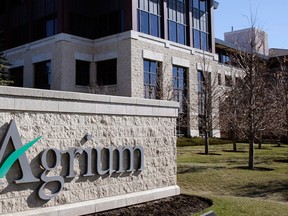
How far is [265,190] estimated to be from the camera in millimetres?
13672

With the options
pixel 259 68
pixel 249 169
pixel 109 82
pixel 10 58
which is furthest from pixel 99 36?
pixel 249 169

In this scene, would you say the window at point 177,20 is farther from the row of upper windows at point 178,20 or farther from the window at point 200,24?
the window at point 200,24

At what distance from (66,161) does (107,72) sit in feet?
85.2

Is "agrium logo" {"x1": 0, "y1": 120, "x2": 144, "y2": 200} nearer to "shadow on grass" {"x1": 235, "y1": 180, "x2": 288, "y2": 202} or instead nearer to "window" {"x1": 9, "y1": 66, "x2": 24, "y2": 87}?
"shadow on grass" {"x1": 235, "y1": 180, "x2": 288, "y2": 202}

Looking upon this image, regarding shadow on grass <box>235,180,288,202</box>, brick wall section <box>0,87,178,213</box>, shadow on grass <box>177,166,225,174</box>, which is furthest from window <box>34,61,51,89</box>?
brick wall section <box>0,87,178,213</box>

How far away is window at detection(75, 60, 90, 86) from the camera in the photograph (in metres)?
33.6

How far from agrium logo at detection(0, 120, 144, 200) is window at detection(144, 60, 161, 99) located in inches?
820

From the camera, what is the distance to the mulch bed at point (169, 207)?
28.6 ft

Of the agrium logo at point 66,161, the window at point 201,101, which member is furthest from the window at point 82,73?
the agrium logo at point 66,161

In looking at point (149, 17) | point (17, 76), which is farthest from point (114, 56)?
point (17, 76)

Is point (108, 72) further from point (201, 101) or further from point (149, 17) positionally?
point (201, 101)

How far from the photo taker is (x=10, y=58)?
3856cm

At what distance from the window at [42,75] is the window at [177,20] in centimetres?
1165

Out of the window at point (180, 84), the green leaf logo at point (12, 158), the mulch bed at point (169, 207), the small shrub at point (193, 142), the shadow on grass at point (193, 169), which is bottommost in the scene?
the mulch bed at point (169, 207)
